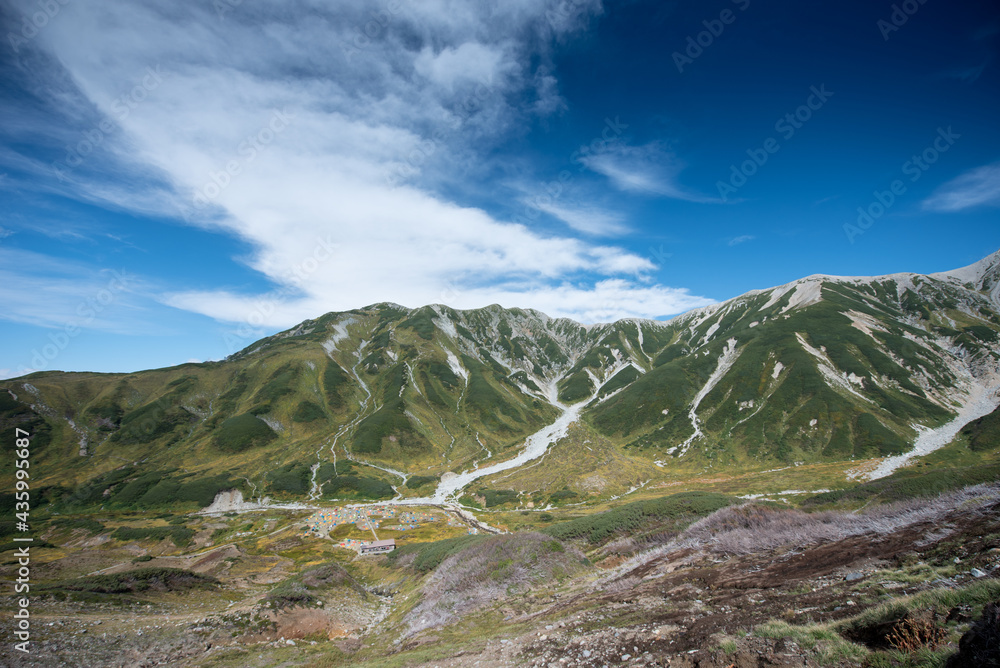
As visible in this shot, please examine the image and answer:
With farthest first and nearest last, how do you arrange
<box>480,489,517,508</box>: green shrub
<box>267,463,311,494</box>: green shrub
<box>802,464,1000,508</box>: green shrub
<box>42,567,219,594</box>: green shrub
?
<box>267,463,311,494</box>: green shrub, <box>480,489,517,508</box>: green shrub, <box>42,567,219,594</box>: green shrub, <box>802,464,1000,508</box>: green shrub

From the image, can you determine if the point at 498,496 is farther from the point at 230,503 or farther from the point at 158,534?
the point at 230,503

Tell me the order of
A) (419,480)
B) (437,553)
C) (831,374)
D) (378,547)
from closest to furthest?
(437,553), (378,547), (419,480), (831,374)

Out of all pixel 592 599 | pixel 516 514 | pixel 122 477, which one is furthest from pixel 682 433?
pixel 122 477

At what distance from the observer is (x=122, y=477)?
437 ft

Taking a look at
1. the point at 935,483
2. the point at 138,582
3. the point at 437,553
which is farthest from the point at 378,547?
the point at 935,483

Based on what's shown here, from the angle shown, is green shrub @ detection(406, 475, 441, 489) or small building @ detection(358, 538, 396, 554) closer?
small building @ detection(358, 538, 396, 554)

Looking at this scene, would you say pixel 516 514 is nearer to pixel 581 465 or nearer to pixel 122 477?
pixel 581 465

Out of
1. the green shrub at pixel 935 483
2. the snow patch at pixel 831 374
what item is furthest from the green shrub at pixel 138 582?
the snow patch at pixel 831 374

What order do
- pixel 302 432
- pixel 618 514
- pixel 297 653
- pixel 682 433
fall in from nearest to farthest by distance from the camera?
1. pixel 297 653
2. pixel 618 514
3. pixel 682 433
4. pixel 302 432

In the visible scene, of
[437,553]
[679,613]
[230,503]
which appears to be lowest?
[230,503]

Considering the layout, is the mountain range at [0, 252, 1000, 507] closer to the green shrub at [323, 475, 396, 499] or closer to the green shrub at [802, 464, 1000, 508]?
the green shrub at [323, 475, 396, 499]

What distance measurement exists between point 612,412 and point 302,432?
149532 millimetres

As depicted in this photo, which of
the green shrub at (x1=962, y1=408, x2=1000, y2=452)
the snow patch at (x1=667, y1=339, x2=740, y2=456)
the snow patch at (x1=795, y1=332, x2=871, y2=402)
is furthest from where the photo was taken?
the snow patch at (x1=667, y1=339, x2=740, y2=456)

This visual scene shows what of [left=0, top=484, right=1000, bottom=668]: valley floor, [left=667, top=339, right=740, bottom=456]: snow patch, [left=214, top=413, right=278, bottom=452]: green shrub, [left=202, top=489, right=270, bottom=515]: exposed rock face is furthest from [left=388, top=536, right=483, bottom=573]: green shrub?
[left=214, top=413, right=278, bottom=452]: green shrub
